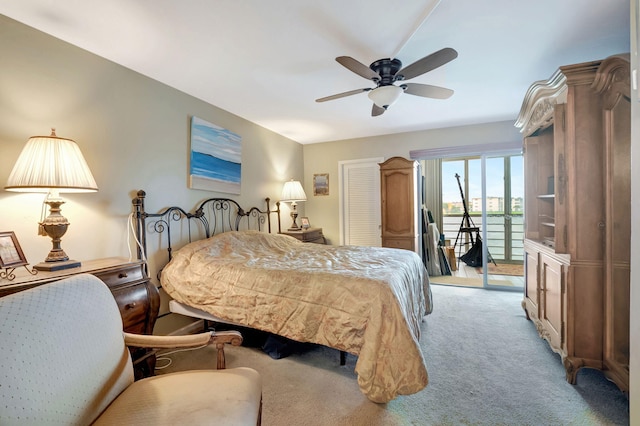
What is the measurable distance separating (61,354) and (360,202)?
4.25 m

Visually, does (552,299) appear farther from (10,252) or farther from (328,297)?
(10,252)

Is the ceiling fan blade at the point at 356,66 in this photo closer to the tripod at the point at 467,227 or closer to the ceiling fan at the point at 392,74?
the ceiling fan at the point at 392,74

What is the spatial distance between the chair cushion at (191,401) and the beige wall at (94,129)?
1.45 metres

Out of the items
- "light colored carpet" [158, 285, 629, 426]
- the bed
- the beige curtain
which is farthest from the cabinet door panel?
the beige curtain

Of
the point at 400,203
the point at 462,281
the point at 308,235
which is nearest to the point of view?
the point at 400,203

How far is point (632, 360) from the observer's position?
1071mm

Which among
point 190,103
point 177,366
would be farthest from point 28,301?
point 190,103

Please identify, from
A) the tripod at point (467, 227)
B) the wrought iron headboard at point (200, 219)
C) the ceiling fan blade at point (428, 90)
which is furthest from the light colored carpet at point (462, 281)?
the ceiling fan blade at point (428, 90)

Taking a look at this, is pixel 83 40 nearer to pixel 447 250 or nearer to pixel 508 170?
pixel 447 250

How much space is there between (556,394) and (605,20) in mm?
2446

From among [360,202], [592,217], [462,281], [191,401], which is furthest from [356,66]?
[462,281]

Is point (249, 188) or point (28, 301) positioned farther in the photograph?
point (249, 188)

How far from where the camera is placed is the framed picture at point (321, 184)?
5070mm

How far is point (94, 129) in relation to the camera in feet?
7.16
